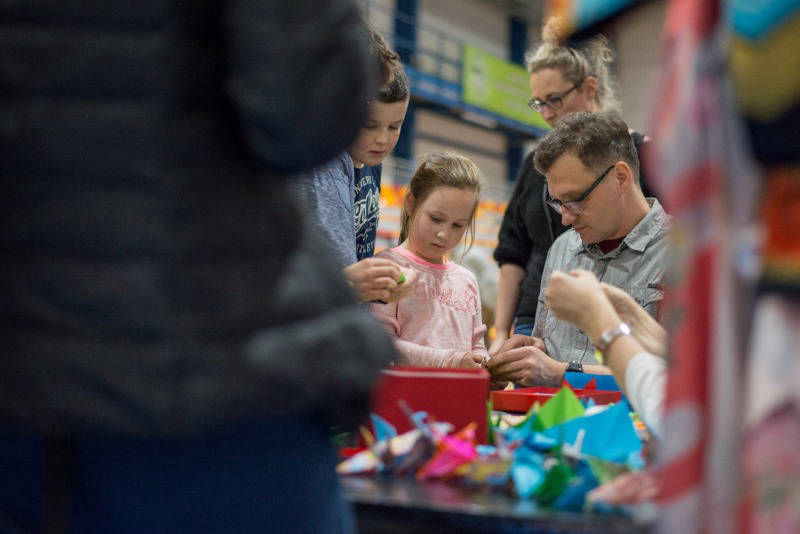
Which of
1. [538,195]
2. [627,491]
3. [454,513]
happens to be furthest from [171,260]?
[538,195]

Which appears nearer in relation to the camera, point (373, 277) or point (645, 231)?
point (373, 277)

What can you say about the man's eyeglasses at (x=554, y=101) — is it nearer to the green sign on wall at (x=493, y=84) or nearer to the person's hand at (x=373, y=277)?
the person's hand at (x=373, y=277)

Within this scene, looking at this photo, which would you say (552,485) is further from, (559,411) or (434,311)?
(434,311)

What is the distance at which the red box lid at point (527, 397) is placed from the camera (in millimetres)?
1472

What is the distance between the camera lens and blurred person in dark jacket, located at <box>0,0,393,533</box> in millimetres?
689

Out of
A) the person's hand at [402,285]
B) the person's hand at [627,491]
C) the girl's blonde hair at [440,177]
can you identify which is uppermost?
the girl's blonde hair at [440,177]

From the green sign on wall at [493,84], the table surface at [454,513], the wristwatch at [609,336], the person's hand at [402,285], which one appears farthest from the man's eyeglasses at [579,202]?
the green sign on wall at [493,84]

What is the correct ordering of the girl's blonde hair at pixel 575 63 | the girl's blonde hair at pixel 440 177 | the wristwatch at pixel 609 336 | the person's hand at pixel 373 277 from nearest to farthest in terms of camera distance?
the wristwatch at pixel 609 336 → the person's hand at pixel 373 277 → the girl's blonde hair at pixel 440 177 → the girl's blonde hair at pixel 575 63

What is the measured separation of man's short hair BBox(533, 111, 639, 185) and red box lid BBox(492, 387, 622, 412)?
909 mm

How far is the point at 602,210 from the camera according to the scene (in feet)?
7.34

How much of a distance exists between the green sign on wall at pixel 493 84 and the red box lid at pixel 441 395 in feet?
33.5

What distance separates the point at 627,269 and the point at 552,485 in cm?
140

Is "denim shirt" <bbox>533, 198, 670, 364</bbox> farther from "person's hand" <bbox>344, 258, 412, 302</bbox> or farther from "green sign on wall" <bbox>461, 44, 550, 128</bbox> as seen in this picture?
"green sign on wall" <bbox>461, 44, 550, 128</bbox>

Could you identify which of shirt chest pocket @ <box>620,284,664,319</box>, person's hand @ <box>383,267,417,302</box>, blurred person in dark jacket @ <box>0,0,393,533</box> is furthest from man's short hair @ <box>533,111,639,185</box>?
blurred person in dark jacket @ <box>0,0,393,533</box>
